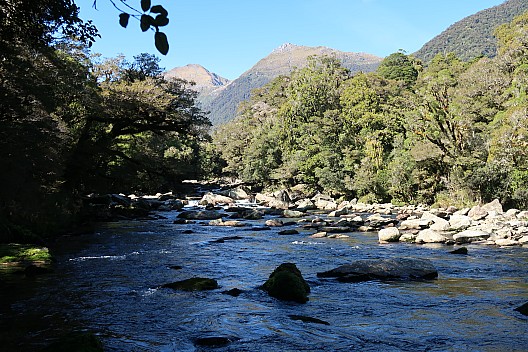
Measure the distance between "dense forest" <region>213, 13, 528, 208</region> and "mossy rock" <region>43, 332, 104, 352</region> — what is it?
25.2 m

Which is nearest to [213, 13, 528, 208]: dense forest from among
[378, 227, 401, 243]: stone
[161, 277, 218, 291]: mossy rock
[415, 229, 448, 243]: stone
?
[415, 229, 448, 243]: stone

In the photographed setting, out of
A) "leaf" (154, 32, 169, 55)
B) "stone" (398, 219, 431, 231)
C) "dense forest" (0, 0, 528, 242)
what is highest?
"dense forest" (0, 0, 528, 242)

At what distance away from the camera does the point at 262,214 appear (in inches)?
1266

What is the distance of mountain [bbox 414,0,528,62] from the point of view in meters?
135

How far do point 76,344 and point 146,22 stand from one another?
164 inches

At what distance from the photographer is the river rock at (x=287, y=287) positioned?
925cm

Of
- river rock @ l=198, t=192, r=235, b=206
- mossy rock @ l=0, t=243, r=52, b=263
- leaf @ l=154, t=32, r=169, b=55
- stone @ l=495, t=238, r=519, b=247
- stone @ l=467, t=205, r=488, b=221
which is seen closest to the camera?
leaf @ l=154, t=32, r=169, b=55

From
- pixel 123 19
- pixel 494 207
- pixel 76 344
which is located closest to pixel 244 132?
pixel 494 207

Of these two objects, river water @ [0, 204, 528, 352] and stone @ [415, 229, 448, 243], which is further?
stone @ [415, 229, 448, 243]

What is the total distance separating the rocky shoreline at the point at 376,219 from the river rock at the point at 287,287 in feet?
7.09

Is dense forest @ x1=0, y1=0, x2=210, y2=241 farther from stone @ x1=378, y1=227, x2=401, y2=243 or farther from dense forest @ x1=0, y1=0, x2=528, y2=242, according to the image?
stone @ x1=378, y1=227, x2=401, y2=243

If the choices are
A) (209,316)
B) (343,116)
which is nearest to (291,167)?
(343,116)

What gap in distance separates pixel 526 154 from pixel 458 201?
738 centimetres

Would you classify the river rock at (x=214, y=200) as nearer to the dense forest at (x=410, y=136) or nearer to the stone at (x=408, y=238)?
the dense forest at (x=410, y=136)
